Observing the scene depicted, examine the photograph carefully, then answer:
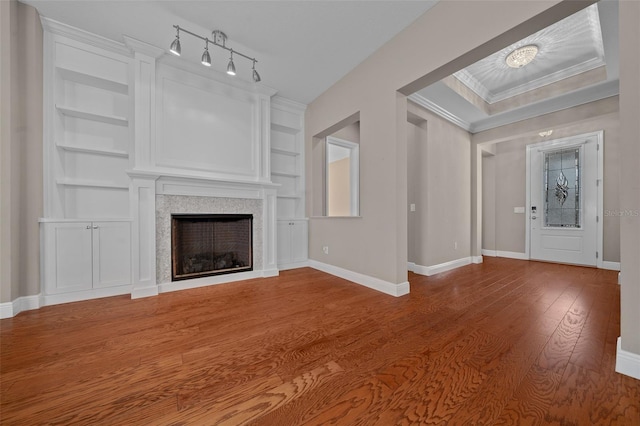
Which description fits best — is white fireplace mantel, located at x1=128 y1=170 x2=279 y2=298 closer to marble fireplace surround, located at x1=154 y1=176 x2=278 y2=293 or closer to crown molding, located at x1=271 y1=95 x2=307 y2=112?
marble fireplace surround, located at x1=154 y1=176 x2=278 y2=293

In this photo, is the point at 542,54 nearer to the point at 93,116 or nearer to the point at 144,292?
the point at 93,116

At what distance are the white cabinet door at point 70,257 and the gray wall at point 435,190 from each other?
4131 millimetres

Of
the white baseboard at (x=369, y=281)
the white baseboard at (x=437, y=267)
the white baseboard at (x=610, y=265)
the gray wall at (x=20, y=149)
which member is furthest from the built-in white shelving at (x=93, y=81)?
the white baseboard at (x=610, y=265)

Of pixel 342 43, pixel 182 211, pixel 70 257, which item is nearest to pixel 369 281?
pixel 182 211

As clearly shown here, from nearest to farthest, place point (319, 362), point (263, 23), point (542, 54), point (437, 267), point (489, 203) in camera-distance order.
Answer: point (319, 362) < point (263, 23) < point (542, 54) < point (437, 267) < point (489, 203)

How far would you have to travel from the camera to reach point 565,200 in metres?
4.19

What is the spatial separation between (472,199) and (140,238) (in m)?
5.23

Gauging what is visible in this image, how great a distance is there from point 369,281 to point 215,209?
2.22 m

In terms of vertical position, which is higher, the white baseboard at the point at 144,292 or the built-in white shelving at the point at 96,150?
the built-in white shelving at the point at 96,150

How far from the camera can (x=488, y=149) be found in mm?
4816

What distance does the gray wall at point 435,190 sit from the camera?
353 cm

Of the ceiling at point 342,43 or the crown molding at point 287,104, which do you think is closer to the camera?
the ceiling at point 342,43

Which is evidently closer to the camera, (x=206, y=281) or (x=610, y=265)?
(x=206, y=281)

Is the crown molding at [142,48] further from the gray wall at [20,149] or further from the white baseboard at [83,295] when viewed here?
the white baseboard at [83,295]
